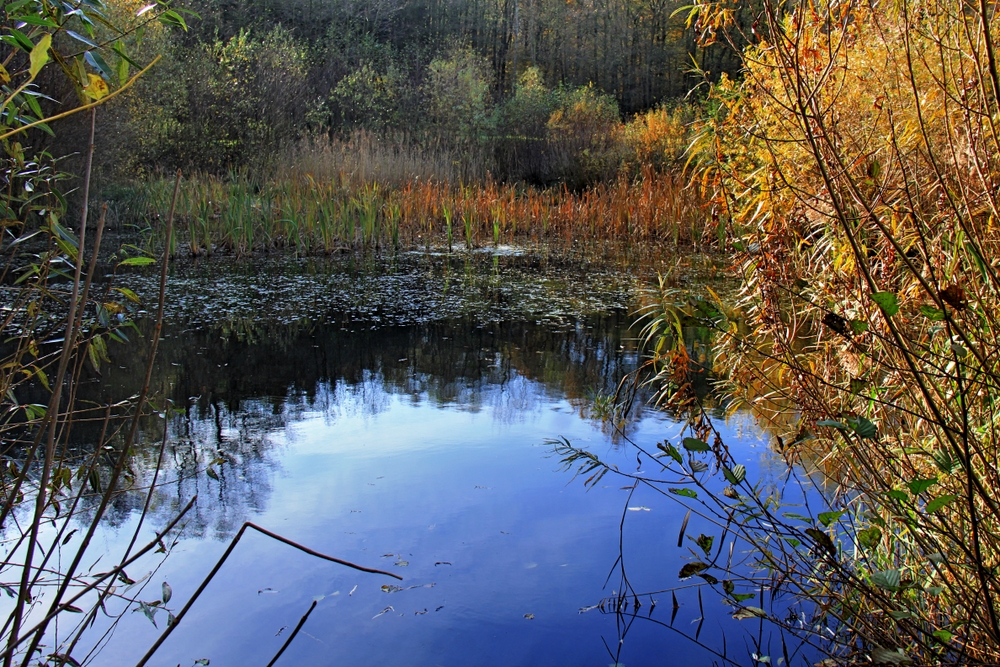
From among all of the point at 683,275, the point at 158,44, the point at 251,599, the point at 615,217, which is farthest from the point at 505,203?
the point at 251,599

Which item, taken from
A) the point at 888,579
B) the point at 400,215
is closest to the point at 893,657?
the point at 888,579

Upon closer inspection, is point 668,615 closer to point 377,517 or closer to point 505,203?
point 377,517

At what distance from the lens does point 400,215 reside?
29.4 ft

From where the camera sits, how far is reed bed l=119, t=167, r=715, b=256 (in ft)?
24.8

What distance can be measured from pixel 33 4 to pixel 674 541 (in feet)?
6.48

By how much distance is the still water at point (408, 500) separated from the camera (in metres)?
1.82

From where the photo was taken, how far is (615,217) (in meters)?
8.87

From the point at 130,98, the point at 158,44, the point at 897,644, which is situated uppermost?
the point at 158,44

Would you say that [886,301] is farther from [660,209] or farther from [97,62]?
[660,209]

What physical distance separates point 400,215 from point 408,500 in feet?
22.4

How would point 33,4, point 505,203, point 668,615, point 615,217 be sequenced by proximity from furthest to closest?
point 505,203
point 615,217
point 668,615
point 33,4

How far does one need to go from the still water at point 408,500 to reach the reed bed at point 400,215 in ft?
8.99

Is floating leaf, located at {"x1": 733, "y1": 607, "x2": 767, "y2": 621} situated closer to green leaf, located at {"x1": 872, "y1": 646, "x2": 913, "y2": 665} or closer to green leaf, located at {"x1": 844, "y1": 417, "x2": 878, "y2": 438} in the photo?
green leaf, located at {"x1": 872, "y1": 646, "x2": 913, "y2": 665}

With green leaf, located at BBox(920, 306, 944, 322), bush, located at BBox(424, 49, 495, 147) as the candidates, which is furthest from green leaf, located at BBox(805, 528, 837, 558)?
bush, located at BBox(424, 49, 495, 147)
